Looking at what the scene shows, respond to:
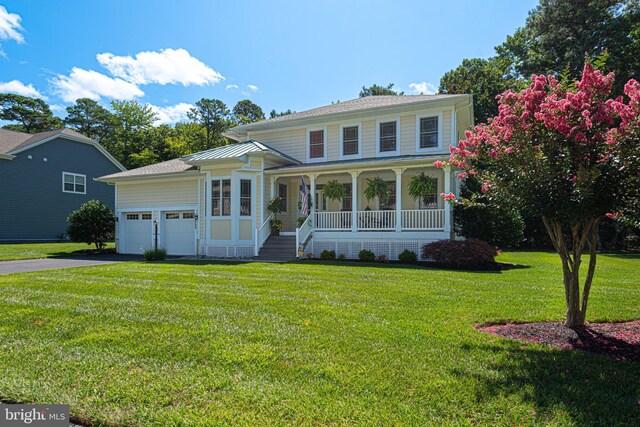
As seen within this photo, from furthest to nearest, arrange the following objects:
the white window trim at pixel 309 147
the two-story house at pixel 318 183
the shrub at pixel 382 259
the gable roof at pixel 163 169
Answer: the gable roof at pixel 163 169 → the white window trim at pixel 309 147 → the two-story house at pixel 318 183 → the shrub at pixel 382 259

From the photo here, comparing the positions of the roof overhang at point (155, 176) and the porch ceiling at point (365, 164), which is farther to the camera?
the roof overhang at point (155, 176)

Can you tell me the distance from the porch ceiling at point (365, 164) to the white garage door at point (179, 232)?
200 inches

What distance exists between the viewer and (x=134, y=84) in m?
40.2

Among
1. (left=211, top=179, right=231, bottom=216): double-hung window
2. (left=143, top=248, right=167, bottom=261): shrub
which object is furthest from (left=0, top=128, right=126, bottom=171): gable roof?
(left=211, top=179, right=231, bottom=216): double-hung window

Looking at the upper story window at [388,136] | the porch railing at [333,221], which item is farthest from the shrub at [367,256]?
the upper story window at [388,136]

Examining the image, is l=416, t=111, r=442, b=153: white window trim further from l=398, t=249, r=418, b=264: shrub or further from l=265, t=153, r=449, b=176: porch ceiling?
l=398, t=249, r=418, b=264: shrub

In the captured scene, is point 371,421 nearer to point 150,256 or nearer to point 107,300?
point 107,300

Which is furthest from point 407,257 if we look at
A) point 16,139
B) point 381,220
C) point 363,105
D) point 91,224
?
point 16,139

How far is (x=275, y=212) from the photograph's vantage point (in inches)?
619

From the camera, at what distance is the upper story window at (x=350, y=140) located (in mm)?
16122

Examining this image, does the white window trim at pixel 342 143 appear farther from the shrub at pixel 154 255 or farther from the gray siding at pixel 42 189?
the gray siding at pixel 42 189

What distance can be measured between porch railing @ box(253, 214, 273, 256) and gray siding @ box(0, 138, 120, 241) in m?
17.1

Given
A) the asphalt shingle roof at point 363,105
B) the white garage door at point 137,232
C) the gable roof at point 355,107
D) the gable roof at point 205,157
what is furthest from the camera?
the white garage door at point 137,232

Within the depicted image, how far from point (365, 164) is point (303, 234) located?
3698mm
